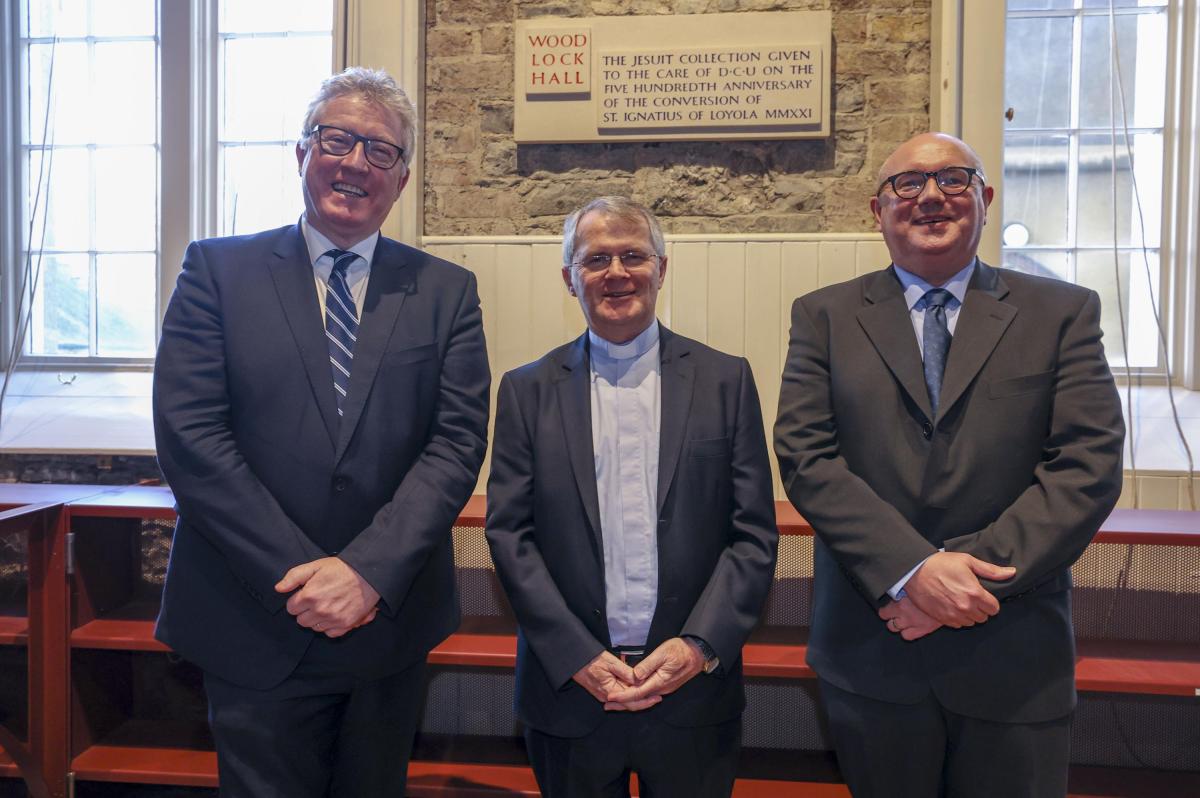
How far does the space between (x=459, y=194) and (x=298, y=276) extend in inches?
70.1

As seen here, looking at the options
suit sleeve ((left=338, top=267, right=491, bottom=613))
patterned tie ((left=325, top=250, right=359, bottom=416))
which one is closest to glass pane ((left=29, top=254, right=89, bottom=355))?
patterned tie ((left=325, top=250, right=359, bottom=416))

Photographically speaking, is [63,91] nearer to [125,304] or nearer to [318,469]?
[125,304]

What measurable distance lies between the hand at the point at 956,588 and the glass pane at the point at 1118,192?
2.54 meters

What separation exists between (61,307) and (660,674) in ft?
11.8

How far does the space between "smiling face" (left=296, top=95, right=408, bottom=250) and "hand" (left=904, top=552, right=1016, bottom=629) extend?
3.96ft

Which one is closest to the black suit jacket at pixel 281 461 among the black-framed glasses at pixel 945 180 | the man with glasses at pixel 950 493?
the man with glasses at pixel 950 493

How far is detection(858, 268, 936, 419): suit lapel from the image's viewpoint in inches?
64.8

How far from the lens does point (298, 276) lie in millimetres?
1692

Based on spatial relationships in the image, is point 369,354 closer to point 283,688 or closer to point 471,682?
point 283,688

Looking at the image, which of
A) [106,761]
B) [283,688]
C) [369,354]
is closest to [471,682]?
[106,761]

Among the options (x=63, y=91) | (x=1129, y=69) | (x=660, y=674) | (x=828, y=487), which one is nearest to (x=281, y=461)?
(x=660, y=674)

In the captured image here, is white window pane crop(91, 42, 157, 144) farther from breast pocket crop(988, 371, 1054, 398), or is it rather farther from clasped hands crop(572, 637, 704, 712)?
breast pocket crop(988, 371, 1054, 398)

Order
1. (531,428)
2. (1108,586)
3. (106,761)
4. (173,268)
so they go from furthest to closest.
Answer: (173,268) → (1108,586) → (106,761) → (531,428)

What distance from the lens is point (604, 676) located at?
5.32ft
